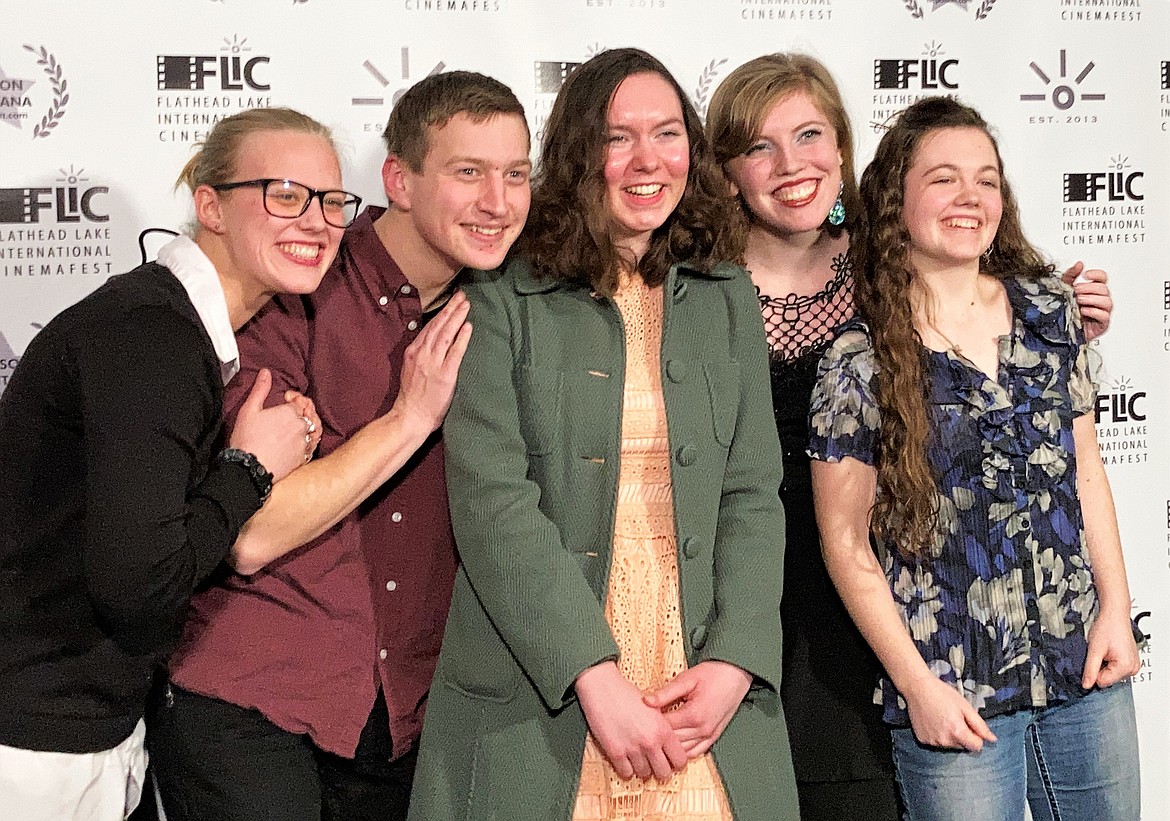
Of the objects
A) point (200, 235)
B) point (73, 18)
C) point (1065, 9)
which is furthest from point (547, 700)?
point (1065, 9)

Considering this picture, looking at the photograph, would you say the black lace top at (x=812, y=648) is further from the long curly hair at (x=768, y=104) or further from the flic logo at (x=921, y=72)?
the flic logo at (x=921, y=72)

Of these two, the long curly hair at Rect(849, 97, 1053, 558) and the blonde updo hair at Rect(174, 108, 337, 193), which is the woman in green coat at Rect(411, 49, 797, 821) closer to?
the long curly hair at Rect(849, 97, 1053, 558)

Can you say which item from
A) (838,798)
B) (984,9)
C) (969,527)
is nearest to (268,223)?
(969,527)

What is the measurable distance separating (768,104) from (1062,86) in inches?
37.5

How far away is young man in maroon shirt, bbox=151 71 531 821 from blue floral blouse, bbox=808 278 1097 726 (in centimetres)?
65

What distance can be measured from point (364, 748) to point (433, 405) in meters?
0.59

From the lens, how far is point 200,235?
1.83m

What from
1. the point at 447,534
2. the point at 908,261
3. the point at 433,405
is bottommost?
the point at 447,534

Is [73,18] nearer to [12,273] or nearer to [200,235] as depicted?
[12,273]

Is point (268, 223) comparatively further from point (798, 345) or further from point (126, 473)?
point (798, 345)

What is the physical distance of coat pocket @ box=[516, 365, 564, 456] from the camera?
1.85 metres

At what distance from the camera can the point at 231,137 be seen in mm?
1830

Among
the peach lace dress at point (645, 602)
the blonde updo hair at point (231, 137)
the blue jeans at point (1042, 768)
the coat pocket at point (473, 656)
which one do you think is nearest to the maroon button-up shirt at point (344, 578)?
the coat pocket at point (473, 656)

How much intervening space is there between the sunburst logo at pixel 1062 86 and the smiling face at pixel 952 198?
30.2 inches
